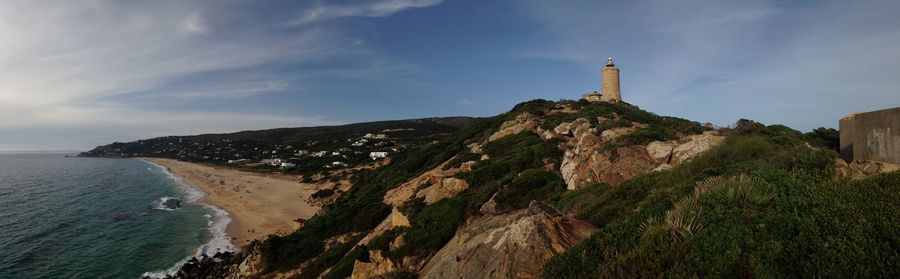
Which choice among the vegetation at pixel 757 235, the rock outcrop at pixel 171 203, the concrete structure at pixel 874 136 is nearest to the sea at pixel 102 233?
the rock outcrop at pixel 171 203

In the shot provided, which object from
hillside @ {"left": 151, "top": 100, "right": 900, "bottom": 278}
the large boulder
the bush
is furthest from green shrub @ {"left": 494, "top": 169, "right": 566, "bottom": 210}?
the bush

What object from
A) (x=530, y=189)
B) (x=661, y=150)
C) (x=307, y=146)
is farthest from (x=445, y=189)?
(x=307, y=146)

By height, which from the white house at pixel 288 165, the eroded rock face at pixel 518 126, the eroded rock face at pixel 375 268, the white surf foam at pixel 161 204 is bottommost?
the white surf foam at pixel 161 204

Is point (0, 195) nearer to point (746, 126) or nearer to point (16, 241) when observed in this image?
point (16, 241)

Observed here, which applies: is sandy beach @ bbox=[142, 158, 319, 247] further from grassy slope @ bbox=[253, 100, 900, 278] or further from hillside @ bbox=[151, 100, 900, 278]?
grassy slope @ bbox=[253, 100, 900, 278]

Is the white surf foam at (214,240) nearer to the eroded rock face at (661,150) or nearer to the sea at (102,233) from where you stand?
the sea at (102,233)
